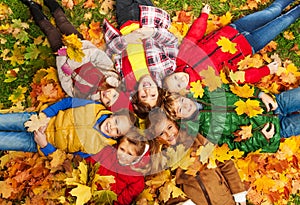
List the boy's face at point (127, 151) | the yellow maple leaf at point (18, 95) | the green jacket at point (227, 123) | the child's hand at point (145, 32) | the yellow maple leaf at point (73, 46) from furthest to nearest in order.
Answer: the yellow maple leaf at point (18, 95)
the child's hand at point (145, 32)
the yellow maple leaf at point (73, 46)
the green jacket at point (227, 123)
the boy's face at point (127, 151)

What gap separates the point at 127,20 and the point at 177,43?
0.63 m

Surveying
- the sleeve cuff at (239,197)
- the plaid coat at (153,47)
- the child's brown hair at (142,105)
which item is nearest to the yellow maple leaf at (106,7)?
the plaid coat at (153,47)

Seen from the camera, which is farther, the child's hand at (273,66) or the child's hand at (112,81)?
the child's hand at (273,66)

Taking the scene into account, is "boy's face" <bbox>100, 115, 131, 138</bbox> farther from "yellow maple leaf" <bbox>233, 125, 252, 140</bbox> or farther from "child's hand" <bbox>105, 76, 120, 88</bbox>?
"yellow maple leaf" <bbox>233, 125, 252, 140</bbox>

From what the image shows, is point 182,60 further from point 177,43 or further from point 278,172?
point 278,172

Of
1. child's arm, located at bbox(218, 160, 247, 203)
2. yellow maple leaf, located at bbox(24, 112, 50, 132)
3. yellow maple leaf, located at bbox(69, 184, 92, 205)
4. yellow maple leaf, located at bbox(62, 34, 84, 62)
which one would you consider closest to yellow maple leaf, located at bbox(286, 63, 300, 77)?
child's arm, located at bbox(218, 160, 247, 203)

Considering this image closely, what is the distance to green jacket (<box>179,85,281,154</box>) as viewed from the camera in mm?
3500

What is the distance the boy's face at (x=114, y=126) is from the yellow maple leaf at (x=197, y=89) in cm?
82

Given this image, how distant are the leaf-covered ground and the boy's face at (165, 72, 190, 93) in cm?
59

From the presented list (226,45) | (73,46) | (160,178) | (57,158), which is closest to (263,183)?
(160,178)

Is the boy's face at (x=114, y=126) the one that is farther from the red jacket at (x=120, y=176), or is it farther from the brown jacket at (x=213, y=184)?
the brown jacket at (x=213, y=184)

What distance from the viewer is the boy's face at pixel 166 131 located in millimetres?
3342

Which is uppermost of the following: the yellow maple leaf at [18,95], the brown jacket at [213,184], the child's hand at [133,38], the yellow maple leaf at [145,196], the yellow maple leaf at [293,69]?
the child's hand at [133,38]

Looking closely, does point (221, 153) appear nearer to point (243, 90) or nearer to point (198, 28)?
point (243, 90)
